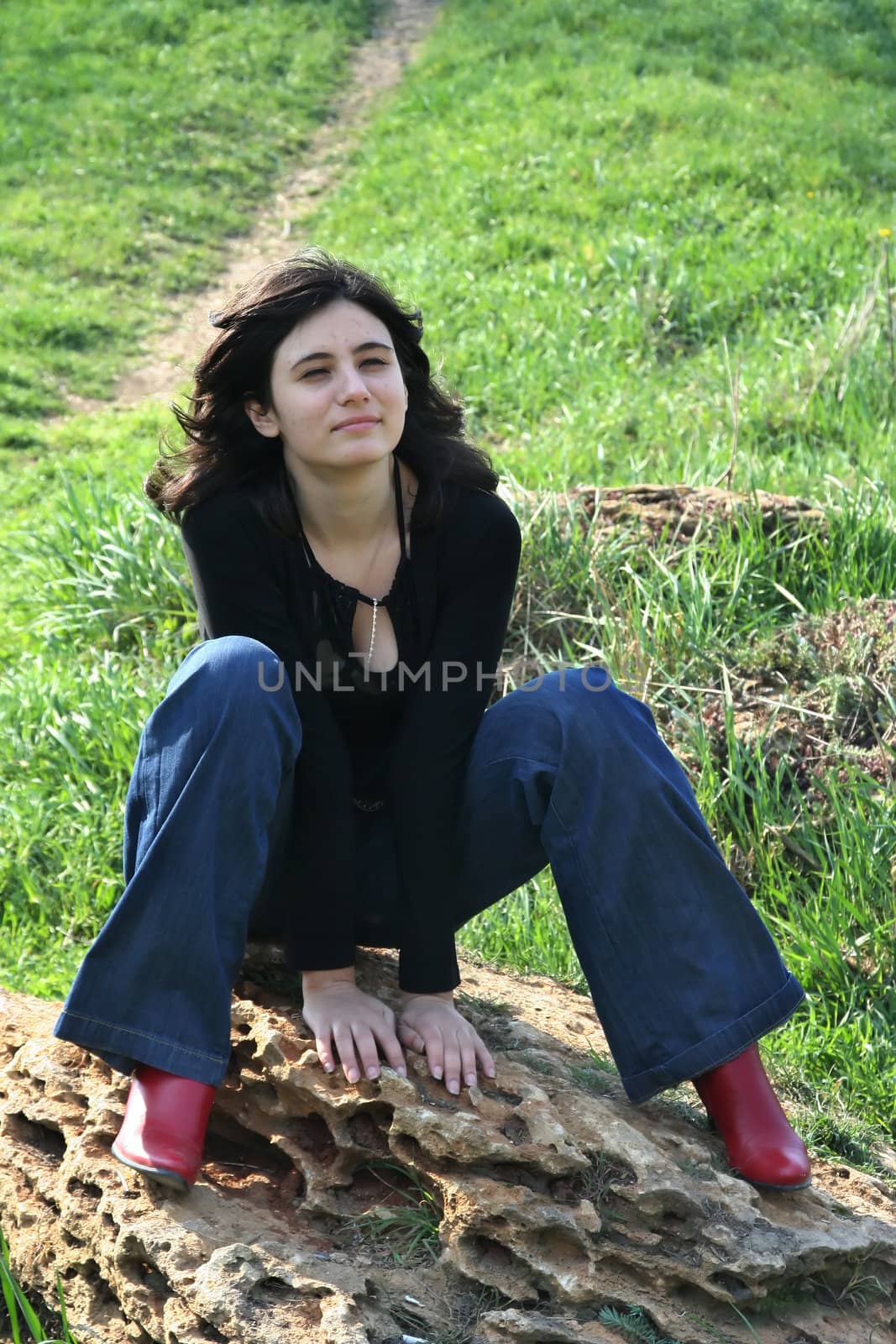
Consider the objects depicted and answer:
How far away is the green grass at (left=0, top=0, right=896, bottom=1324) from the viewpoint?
3.55m

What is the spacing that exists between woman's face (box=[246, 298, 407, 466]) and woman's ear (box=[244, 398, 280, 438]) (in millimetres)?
36

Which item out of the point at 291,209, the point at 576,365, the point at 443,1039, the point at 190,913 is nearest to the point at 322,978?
the point at 443,1039

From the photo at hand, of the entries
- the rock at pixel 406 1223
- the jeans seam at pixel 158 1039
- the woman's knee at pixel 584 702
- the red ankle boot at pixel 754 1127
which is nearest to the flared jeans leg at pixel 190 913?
the jeans seam at pixel 158 1039

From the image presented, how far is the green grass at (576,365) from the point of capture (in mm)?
3547

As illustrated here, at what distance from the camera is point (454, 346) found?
6867 millimetres

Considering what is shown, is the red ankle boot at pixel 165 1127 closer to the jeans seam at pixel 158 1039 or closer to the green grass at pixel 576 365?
the jeans seam at pixel 158 1039

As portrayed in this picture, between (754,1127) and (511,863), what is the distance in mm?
570

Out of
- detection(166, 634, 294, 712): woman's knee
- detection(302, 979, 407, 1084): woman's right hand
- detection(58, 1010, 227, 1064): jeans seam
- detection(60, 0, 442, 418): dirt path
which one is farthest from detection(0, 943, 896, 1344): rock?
detection(60, 0, 442, 418): dirt path

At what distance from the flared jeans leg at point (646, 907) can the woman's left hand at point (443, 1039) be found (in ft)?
0.69

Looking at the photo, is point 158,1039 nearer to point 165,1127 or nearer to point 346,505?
point 165,1127

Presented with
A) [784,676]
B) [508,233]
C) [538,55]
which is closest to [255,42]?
[538,55]

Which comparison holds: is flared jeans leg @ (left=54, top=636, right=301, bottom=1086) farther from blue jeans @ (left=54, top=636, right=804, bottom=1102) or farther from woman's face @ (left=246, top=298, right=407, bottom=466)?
woman's face @ (left=246, top=298, right=407, bottom=466)

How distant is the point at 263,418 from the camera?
8.28ft

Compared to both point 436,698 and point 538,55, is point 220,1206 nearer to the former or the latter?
point 436,698
